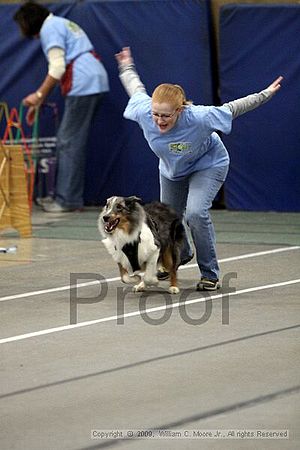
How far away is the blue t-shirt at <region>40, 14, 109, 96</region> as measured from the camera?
559 inches

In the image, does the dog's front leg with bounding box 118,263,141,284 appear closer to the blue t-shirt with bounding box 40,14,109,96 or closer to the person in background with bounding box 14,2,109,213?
the person in background with bounding box 14,2,109,213

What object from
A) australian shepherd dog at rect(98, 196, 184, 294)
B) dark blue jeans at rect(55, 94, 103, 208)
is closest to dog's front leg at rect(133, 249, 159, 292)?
australian shepherd dog at rect(98, 196, 184, 294)

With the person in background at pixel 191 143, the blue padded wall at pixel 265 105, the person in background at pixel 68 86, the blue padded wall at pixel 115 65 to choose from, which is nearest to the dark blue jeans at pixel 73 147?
the person in background at pixel 68 86

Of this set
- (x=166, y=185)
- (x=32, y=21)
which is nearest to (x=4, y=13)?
(x=32, y=21)

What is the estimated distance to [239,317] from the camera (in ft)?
26.4

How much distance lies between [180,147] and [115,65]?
6.24 metres

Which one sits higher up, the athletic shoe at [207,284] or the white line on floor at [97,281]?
the athletic shoe at [207,284]

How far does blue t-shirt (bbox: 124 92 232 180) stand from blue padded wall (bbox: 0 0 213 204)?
531cm

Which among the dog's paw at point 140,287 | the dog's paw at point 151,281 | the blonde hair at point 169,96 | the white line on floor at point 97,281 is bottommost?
the white line on floor at point 97,281

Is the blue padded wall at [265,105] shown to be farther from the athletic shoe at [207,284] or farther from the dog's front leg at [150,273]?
the dog's front leg at [150,273]

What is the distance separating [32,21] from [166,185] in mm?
5497

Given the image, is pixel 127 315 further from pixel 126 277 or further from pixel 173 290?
pixel 173 290

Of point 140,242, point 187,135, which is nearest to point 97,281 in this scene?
point 140,242

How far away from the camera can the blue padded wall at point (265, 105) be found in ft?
44.8
